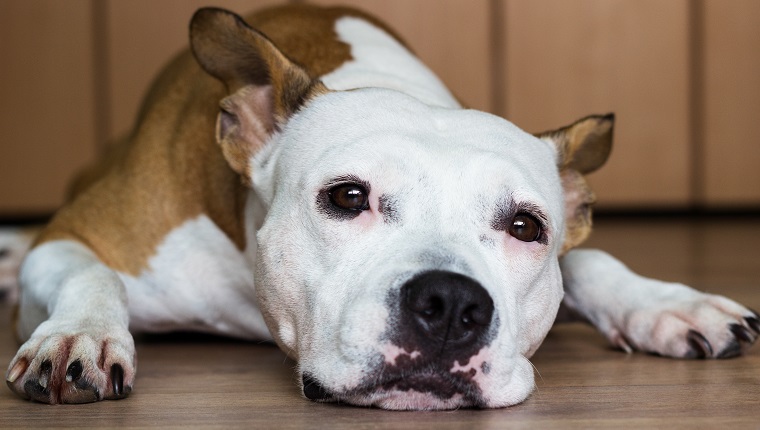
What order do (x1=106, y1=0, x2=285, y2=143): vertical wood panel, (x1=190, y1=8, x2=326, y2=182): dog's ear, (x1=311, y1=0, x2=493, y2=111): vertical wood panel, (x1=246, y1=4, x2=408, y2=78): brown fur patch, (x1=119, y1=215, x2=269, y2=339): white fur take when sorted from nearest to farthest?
(x1=190, y1=8, x2=326, y2=182): dog's ear < (x1=119, y1=215, x2=269, y2=339): white fur < (x1=246, y1=4, x2=408, y2=78): brown fur patch < (x1=106, y1=0, x2=285, y2=143): vertical wood panel < (x1=311, y1=0, x2=493, y2=111): vertical wood panel

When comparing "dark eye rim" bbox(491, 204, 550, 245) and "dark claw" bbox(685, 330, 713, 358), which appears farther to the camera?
"dark claw" bbox(685, 330, 713, 358)

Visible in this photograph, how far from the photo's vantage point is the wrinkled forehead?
1698mm

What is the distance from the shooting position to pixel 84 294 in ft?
6.14

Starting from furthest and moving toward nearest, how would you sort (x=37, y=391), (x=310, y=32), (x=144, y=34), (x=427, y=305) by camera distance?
(x=144, y=34), (x=310, y=32), (x=37, y=391), (x=427, y=305)

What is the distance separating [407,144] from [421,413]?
1.51 feet

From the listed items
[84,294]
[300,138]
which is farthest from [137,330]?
[300,138]

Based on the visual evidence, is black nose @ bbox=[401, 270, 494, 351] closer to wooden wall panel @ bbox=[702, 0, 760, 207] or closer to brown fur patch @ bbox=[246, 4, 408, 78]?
brown fur patch @ bbox=[246, 4, 408, 78]

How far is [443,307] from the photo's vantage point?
1455 mm

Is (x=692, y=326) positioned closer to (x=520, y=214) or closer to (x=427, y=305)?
(x=520, y=214)

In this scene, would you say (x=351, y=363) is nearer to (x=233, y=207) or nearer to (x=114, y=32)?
(x=233, y=207)

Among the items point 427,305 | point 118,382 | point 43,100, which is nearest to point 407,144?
point 427,305

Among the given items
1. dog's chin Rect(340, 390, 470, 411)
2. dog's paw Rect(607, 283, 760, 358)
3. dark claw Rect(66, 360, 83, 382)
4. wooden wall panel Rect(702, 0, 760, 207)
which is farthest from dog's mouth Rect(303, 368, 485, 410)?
wooden wall panel Rect(702, 0, 760, 207)

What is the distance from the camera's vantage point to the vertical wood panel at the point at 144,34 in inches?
240

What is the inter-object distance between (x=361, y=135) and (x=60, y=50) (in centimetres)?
479
